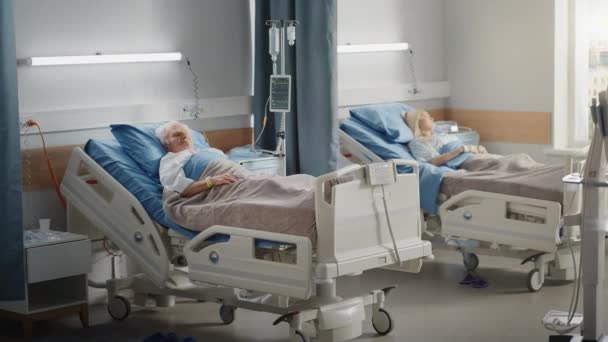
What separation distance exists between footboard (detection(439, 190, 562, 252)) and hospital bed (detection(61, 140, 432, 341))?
851 mm

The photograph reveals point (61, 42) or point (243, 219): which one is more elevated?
point (61, 42)

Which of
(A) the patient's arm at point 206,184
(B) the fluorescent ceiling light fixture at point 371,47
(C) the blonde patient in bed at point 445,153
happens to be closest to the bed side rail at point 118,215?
(A) the patient's arm at point 206,184

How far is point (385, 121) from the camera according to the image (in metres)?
6.54

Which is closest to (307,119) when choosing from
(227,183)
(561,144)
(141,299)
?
(227,183)

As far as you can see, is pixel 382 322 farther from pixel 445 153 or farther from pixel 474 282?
pixel 445 153

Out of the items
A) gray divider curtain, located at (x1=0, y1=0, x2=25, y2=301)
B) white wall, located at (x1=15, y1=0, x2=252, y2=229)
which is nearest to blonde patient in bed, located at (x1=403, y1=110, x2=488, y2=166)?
white wall, located at (x1=15, y1=0, x2=252, y2=229)

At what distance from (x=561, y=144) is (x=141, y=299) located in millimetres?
3509

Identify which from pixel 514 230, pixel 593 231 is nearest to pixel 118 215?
pixel 514 230

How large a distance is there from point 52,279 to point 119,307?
1.28 feet

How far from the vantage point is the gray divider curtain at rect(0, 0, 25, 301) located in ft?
15.8

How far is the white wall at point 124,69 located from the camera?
5.36 meters

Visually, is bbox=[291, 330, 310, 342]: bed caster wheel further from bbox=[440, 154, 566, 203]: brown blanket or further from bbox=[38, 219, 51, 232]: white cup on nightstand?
bbox=[440, 154, 566, 203]: brown blanket

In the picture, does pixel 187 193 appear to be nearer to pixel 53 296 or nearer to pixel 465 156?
pixel 53 296

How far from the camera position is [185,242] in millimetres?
4969
